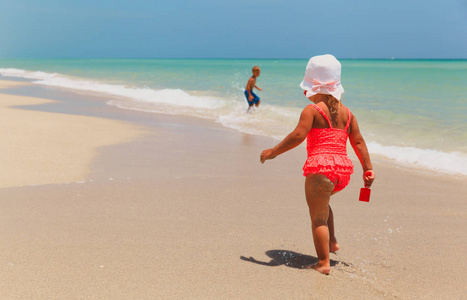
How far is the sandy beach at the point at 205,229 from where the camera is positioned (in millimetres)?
2820

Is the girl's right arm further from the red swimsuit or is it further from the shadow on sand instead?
the shadow on sand

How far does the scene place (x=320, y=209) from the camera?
2977mm

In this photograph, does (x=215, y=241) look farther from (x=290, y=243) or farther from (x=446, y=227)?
(x=446, y=227)

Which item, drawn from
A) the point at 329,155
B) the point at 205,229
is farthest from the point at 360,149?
the point at 205,229

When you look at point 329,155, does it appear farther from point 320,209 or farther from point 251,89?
point 251,89

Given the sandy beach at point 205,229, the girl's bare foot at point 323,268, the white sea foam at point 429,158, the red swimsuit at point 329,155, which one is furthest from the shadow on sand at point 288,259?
the white sea foam at point 429,158

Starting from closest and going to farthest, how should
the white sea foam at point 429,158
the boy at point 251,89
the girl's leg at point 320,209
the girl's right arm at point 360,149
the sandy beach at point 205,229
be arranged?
1. the sandy beach at point 205,229
2. the girl's leg at point 320,209
3. the girl's right arm at point 360,149
4. the white sea foam at point 429,158
5. the boy at point 251,89

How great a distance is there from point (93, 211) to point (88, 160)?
7.40 feet

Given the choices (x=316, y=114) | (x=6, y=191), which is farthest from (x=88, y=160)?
(x=316, y=114)

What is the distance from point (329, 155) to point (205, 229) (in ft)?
4.33

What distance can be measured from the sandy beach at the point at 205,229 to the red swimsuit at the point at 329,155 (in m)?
0.66

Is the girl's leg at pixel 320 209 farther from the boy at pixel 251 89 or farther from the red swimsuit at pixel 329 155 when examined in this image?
the boy at pixel 251 89

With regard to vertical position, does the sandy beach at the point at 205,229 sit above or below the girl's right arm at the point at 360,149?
below

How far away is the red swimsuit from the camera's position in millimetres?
2912
